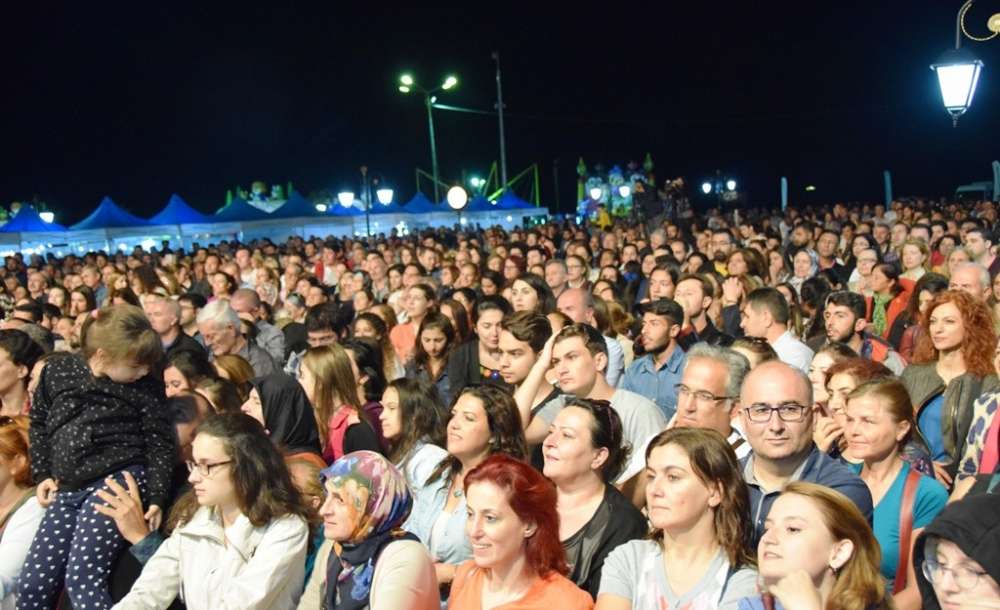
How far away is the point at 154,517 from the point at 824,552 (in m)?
2.97

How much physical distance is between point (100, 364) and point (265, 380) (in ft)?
4.38

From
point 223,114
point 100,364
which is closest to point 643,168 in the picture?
point 223,114

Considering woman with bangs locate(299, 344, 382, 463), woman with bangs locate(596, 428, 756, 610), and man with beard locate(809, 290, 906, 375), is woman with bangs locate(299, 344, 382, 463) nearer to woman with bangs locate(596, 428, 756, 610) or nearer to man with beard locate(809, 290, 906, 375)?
woman with bangs locate(596, 428, 756, 610)

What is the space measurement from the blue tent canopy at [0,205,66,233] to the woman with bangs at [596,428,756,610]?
24.9 meters

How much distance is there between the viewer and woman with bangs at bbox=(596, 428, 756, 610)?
11.8 ft

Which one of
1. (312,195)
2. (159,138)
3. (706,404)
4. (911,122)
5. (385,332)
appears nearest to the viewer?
(706,404)

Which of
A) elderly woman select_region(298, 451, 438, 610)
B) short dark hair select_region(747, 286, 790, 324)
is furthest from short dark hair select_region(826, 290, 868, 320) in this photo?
elderly woman select_region(298, 451, 438, 610)

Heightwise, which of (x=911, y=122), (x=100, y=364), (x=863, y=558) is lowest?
(x=863, y=558)

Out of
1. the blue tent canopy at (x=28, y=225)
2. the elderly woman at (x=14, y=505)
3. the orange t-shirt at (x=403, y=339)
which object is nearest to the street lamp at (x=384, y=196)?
the blue tent canopy at (x=28, y=225)

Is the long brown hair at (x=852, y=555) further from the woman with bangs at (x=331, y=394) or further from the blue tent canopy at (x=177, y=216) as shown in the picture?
the blue tent canopy at (x=177, y=216)

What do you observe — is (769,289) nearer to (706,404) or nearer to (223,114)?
(706,404)

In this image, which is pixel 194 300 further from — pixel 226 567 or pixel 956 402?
pixel 956 402

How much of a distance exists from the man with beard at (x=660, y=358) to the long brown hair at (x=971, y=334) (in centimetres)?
154

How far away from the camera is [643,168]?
200 ft
